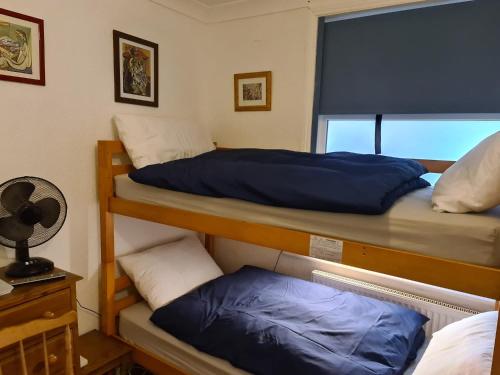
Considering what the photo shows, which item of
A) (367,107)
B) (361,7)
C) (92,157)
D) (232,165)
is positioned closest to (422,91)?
(367,107)

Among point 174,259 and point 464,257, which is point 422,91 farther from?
point 174,259

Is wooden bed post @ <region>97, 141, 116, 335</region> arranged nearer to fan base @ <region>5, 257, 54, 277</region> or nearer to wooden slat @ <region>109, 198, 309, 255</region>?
wooden slat @ <region>109, 198, 309, 255</region>

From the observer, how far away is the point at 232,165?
59.2 inches

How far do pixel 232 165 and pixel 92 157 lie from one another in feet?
3.24

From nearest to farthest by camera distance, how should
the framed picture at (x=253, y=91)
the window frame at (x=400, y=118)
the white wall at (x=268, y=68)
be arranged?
1. the window frame at (x=400, y=118)
2. the white wall at (x=268, y=68)
3. the framed picture at (x=253, y=91)

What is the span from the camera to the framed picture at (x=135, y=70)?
2059 millimetres

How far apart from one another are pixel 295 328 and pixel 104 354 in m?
1.11

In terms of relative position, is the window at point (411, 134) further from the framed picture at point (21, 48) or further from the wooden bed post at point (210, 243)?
the framed picture at point (21, 48)

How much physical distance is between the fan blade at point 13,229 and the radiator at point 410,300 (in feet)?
5.62

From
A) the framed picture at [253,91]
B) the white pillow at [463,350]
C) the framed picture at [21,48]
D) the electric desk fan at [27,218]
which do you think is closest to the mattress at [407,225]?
the white pillow at [463,350]

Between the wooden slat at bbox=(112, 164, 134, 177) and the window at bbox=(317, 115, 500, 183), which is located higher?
the window at bbox=(317, 115, 500, 183)

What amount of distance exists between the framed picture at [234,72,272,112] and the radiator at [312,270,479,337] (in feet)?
4.37

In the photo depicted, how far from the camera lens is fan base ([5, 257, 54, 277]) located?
4.70 feet

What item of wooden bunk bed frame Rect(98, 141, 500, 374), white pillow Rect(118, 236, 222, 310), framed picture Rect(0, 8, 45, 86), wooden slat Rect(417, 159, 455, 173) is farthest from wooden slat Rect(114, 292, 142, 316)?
wooden slat Rect(417, 159, 455, 173)
